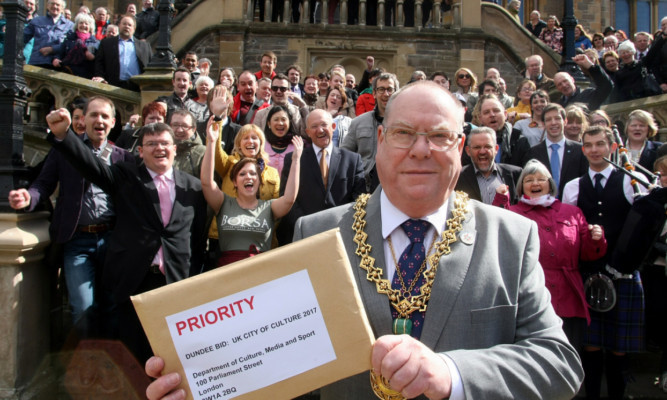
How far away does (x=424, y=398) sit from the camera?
158 cm

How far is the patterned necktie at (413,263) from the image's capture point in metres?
1.61

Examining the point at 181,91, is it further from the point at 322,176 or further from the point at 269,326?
the point at 269,326

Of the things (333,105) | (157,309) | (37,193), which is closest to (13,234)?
(37,193)

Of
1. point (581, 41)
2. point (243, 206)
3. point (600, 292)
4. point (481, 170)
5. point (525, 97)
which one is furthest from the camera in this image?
point (581, 41)

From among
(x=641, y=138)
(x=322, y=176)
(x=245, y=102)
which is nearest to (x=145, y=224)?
(x=322, y=176)

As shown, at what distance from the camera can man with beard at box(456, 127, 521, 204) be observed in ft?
13.3

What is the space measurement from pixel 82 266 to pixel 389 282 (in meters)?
3.03

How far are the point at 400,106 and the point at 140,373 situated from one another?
315cm

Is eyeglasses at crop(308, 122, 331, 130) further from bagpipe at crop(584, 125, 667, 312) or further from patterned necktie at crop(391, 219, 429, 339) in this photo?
patterned necktie at crop(391, 219, 429, 339)

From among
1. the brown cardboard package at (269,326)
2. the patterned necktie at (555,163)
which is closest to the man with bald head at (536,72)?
the patterned necktie at (555,163)

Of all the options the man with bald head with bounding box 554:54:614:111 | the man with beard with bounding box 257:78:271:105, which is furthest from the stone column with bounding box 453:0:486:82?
the man with beard with bounding box 257:78:271:105

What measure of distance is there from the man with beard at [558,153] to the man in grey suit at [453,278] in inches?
137

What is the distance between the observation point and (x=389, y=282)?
64.3 inches

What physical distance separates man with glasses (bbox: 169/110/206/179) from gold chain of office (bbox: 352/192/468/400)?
314cm
